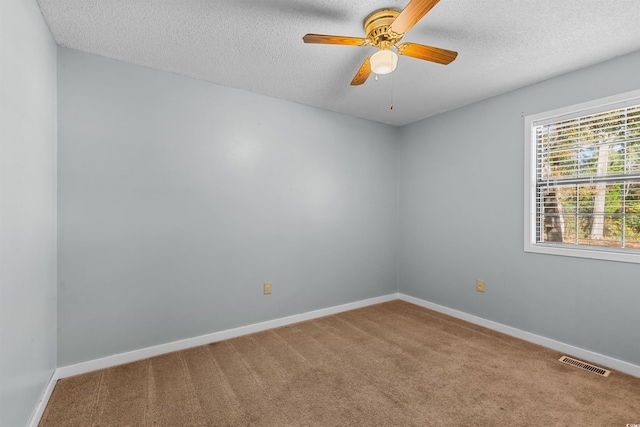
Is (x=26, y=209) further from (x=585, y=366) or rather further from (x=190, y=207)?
(x=585, y=366)

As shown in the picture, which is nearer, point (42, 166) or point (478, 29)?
point (42, 166)

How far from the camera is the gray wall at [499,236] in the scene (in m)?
2.29

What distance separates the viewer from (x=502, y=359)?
93.7 inches

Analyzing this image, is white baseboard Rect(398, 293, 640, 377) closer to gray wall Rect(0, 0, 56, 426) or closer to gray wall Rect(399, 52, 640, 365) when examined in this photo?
gray wall Rect(399, 52, 640, 365)

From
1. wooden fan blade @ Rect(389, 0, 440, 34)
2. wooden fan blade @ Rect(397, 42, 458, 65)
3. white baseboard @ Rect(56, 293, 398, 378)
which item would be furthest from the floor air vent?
wooden fan blade @ Rect(389, 0, 440, 34)

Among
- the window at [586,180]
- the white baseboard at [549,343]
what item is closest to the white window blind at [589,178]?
the window at [586,180]

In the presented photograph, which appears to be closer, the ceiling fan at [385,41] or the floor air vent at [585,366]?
the ceiling fan at [385,41]

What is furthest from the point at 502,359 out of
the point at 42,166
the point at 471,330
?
the point at 42,166

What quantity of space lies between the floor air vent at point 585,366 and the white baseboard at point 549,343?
10 centimetres

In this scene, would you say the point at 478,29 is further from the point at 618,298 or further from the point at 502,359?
the point at 502,359

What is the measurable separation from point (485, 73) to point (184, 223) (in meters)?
2.91

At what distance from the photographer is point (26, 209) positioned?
154cm

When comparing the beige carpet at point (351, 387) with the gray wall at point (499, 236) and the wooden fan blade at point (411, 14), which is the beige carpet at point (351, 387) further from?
the wooden fan blade at point (411, 14)

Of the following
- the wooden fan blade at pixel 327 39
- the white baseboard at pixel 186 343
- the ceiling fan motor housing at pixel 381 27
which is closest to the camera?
the wooden fan blade at pixel 327 39
